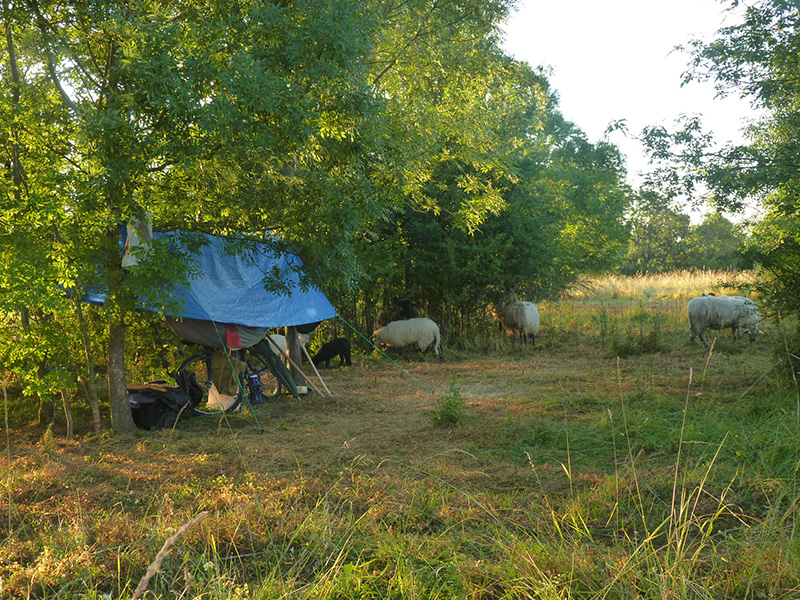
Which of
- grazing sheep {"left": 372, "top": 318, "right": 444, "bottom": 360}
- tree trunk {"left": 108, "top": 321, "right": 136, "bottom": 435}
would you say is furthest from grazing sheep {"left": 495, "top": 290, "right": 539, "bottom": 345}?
tree trunk {"left": 108, "top": 321, "right": 136, "bottom": 435}

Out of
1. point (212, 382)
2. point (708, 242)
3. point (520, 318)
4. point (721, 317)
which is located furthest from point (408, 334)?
point (708, 242)

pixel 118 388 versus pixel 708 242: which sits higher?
pixel 708 242

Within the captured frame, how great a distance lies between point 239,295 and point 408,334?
5.53 m

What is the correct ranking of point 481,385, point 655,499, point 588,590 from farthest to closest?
point 481,385 < point 655,499 < point 588,590

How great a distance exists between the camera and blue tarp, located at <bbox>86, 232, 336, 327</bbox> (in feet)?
24.5

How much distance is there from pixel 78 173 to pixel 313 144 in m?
2.38

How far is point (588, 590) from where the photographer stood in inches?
103

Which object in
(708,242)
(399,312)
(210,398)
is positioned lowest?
(210,398)

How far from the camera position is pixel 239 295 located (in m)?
8.23

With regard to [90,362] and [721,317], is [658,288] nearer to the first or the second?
[721,317]

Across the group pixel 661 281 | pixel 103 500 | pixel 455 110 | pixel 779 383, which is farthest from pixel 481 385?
pixel 661 281

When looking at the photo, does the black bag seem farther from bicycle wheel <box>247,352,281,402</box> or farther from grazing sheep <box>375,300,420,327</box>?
grazing sheep <box>375,300,420,327</box>

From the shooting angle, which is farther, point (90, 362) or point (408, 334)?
point (408, 334)

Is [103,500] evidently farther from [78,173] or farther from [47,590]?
[78,173]
